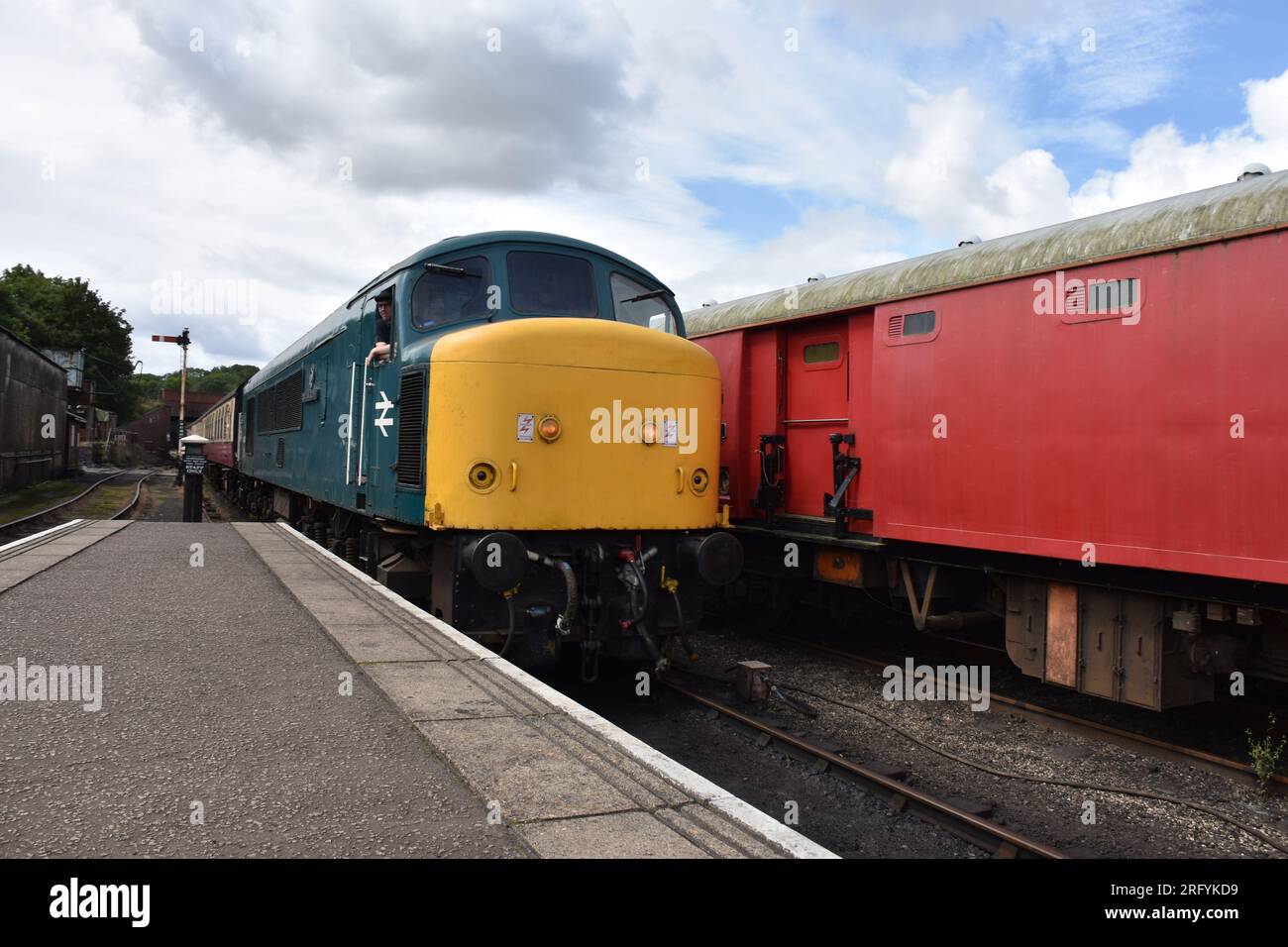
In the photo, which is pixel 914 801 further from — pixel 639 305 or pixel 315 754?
pixel 639 305

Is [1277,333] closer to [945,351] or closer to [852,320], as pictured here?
[945,351]

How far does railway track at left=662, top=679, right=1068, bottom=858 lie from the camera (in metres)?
4.58

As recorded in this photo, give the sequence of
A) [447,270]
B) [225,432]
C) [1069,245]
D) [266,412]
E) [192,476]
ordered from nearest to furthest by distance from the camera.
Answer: [1069,245] → [447,270] → [266,412] → [192,476] → [225,432]

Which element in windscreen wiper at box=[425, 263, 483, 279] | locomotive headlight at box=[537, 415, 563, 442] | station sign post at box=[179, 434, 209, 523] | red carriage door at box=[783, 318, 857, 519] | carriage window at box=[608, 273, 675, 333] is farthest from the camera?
station sign post at box=[179, 434, 209, 523]

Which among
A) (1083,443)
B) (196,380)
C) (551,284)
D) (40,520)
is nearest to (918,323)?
(1083,443)

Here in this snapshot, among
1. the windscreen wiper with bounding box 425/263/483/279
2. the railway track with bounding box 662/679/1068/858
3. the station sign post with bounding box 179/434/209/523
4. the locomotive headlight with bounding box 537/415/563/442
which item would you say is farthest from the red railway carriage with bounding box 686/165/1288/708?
the station sign post with bounding box 179/434/209/523

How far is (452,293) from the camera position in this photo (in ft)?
23.7

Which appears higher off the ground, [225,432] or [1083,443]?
[225,432]

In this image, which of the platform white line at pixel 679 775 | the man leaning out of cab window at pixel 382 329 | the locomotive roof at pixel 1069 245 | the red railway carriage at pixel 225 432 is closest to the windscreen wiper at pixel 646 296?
the locomotive roof at pixel 1069 245

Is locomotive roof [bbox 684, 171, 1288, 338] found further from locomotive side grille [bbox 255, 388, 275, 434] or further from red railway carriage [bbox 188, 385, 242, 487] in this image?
red railway carriage [bbox 188, 385, 242, 487]

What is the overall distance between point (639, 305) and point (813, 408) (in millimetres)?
2158

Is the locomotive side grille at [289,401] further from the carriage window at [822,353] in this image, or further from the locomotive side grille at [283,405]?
the carriage window at [822,353]

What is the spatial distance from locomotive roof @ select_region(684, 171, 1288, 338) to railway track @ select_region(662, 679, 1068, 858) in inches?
146
